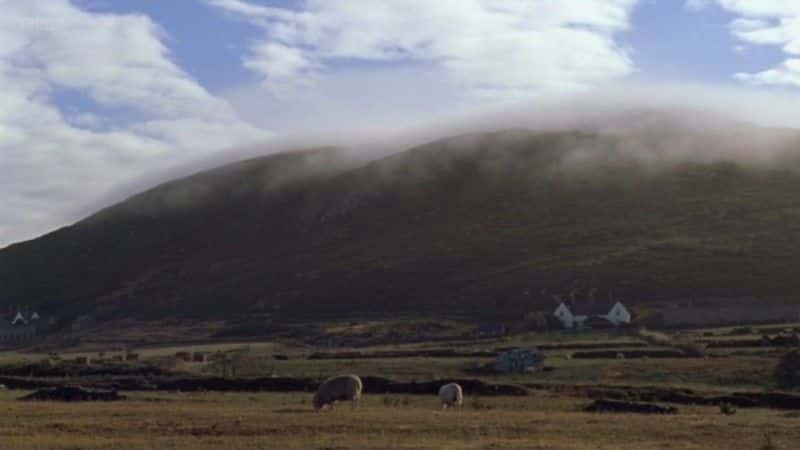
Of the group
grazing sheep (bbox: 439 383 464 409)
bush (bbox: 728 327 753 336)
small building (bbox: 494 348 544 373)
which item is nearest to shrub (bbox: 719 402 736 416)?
grazing sheep (bbox: 439 383 464 409)

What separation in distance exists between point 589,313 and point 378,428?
10034cm

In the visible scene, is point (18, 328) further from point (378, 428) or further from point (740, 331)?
point (378, 428)

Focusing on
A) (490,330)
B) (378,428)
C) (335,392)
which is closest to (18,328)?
(490,330)

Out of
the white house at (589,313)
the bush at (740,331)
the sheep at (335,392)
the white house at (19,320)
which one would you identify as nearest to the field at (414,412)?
the sheep at (335,392)

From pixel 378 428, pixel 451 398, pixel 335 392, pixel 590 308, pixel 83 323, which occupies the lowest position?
pixel 451 398

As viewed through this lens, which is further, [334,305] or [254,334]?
[334,305]

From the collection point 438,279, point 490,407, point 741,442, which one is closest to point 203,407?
point 490,407

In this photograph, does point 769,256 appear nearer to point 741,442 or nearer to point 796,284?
point 796,284

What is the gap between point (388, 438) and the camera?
31.8 m

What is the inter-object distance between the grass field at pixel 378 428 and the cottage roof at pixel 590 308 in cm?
8758

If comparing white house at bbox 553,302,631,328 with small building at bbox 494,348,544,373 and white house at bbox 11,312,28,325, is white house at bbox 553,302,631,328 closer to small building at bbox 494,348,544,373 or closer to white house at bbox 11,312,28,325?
small building at bbox 494,348,544,373

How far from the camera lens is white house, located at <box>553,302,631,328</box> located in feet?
420

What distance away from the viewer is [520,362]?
71.2 m

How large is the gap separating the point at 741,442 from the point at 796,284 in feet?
385
